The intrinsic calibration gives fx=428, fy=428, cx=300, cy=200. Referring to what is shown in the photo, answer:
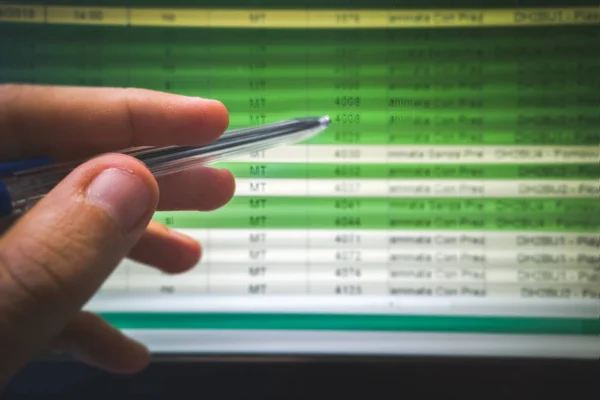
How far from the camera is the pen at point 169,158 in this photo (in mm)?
291

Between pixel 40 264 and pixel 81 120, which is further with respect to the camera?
pixel 81 120

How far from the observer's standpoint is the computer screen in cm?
37

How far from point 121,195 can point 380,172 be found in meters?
0.22

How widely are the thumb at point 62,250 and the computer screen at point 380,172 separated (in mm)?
133

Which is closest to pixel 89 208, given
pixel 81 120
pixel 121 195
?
pixel 121 195

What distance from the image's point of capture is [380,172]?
0.37 meters

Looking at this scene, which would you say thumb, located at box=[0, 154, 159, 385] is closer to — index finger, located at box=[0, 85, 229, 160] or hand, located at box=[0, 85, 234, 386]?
hand, located at box=[0, 85, 234, 386]

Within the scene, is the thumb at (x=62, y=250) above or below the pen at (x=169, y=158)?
below

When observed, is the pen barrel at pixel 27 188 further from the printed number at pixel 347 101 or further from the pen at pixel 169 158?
the printed number at pixel 347 101

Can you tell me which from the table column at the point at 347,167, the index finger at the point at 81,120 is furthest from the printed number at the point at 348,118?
the index finger at the point at 81,120

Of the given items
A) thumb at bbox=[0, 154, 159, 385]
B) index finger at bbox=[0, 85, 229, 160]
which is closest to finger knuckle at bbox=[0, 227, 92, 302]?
thumb at bbox=[0, 154, 159, 385]

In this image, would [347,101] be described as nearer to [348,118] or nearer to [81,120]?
[348,118]

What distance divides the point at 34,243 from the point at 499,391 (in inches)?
14.8

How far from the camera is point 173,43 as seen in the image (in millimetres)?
374
